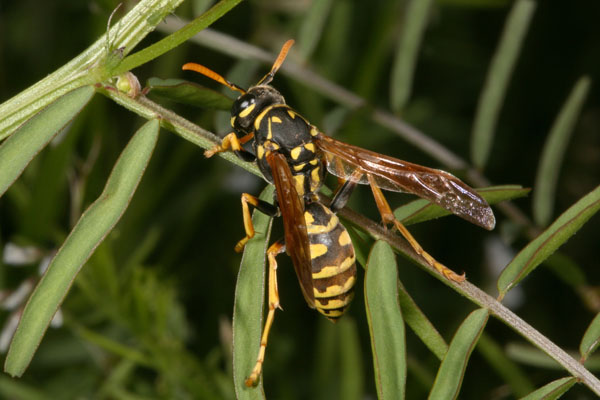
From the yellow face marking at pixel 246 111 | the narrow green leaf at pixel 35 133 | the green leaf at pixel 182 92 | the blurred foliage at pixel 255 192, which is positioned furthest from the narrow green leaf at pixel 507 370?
the narrow green leaf at pixel 35 133

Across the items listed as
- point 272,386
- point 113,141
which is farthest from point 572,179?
point 113,141

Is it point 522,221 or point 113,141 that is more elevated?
point 113,141

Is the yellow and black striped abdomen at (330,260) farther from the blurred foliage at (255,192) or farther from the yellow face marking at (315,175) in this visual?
the blurred foliage at (255,192)

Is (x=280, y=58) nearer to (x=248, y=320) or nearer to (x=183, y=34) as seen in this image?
(x=183, y=34)

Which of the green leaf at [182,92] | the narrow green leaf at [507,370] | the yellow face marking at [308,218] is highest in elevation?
the green leaf at [182,92]

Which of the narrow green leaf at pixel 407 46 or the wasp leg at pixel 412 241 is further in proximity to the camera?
the narrow green leaf at pixel 407 46

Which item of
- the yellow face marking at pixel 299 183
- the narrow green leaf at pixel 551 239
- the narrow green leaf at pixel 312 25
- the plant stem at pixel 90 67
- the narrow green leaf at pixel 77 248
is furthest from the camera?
the narrow green leaf at pixel 312 25

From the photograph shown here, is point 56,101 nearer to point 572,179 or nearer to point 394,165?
point 394,165

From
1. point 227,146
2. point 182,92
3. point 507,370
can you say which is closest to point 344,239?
point 227,146
